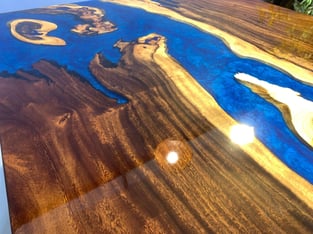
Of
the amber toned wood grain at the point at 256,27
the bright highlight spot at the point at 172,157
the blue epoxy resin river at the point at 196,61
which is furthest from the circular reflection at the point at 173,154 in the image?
the amber toned wood grain at the point at 256,27

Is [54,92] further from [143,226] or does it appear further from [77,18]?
[77,18]

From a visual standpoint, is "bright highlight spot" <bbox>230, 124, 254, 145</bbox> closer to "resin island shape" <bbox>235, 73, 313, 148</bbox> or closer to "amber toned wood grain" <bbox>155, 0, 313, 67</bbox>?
"resin island shape" <bbox>235, 73, 313, 148</bbox>

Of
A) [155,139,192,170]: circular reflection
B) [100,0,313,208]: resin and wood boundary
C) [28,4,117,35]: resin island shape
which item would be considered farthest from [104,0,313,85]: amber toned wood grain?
[155,139,192,170]: circular reflection

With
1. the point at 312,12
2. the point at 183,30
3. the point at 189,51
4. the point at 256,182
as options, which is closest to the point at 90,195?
the point at 256,182

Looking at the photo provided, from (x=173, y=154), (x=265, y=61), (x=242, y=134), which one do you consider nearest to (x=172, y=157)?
(x=173, y=154)

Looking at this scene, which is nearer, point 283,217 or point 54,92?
point 283,217

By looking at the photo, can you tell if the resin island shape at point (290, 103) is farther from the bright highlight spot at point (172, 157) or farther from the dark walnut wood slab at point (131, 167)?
the bright highlight spot at point (172, 157)

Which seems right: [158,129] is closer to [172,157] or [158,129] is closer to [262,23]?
[172,157]
